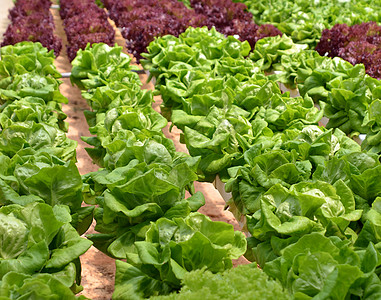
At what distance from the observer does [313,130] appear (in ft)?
10.5

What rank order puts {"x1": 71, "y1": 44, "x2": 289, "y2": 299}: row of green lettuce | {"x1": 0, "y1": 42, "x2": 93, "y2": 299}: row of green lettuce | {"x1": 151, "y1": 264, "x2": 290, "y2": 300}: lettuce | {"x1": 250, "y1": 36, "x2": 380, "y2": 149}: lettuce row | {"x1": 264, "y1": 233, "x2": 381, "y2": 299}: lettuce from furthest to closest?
{"x1": 250, "y1": 36, "x2": 380, "y2": 149}: lettuce row < {"x1": 71, "y1": 44, "x2": 289, "y2": 299}: row of green lettuce < {"x1": 0, "y1": 42, "x2": 93, "y2": 299}: row of green lettuce < {"x1": 264, "y1": 233, "x2": 381, "y2": 299}: lettuce < {"x1": 151, "y1": 264, "x2": 290, "y2": 300}: lettuce

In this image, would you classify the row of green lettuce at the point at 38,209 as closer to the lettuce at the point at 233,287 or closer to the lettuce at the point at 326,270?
the lettuce at the point at 233,287

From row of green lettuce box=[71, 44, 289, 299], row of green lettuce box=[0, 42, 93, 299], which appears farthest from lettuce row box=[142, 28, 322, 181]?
row of green lettuce box=[0, 42, 93, 299]

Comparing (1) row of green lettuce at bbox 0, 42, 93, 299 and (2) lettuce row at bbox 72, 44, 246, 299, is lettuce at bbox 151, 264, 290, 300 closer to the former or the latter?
(2) lettuce row at bbox 72, 44, 246, 299

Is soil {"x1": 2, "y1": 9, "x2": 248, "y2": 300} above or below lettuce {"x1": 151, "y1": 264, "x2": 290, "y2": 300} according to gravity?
below

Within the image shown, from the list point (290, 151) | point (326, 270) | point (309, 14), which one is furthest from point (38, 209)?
point (309, 14)

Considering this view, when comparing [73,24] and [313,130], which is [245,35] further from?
[313,130]

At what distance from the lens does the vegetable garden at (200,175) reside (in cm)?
208

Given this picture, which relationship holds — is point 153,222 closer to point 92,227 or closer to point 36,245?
point 36,245

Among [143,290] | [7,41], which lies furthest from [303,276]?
[7,41]

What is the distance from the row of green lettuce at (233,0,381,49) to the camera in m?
6.33

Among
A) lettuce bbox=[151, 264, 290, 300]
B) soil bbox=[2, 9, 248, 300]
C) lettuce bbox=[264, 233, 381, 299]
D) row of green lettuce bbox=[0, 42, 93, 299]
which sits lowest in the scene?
soil bbox=[2, 9, 248, 300]

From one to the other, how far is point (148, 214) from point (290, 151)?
1.03 metres

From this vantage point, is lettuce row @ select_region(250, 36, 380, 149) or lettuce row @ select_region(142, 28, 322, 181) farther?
lettuce row @ select_region(250, 36, 380, 149)
